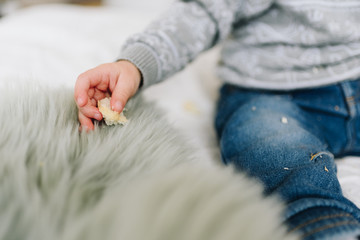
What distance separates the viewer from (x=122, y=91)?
1.26 feet

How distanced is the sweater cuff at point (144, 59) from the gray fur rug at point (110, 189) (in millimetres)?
139

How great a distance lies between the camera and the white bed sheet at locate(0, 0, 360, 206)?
494 mm

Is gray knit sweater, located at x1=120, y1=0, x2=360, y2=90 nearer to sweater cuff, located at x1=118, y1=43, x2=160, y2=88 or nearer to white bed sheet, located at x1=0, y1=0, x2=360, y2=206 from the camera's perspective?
sweater cuff, located at x1=118, y1=43, x2=160, y2=88

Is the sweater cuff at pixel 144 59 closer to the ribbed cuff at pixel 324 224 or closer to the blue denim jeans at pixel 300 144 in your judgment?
the blue denim jeans at pixel 300 144

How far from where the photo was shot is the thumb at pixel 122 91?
0.37 m

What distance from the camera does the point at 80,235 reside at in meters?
0.20

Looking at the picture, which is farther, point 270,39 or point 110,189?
point 270,39

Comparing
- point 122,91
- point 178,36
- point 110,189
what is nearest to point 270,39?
point 178,36

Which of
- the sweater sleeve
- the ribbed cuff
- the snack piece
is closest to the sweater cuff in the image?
the sweater sleeve

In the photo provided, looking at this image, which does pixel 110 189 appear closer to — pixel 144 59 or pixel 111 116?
pixel 111 116

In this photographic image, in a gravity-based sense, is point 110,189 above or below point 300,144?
above

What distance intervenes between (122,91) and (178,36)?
0.61 feet

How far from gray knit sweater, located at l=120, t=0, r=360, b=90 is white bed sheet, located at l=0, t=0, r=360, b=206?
11 centimetres

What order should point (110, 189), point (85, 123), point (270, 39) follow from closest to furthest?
point (110, 189) → point (85, 123) → point (270, 39)
